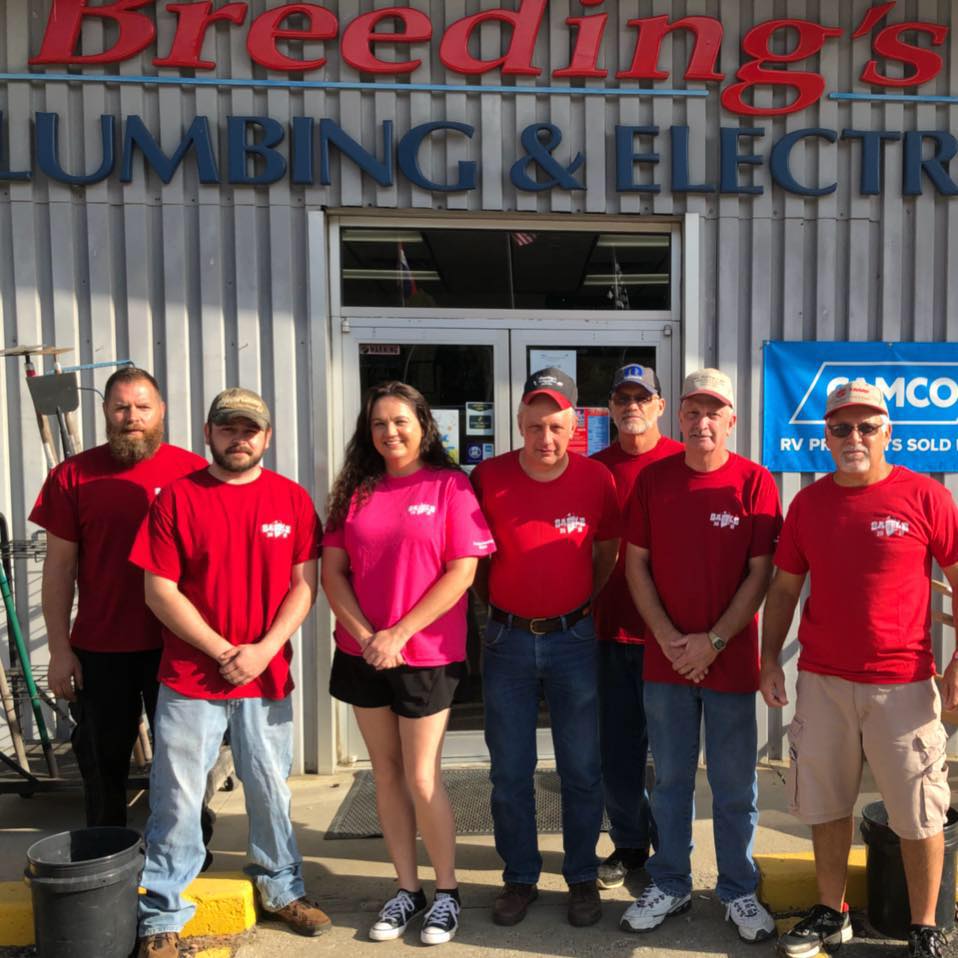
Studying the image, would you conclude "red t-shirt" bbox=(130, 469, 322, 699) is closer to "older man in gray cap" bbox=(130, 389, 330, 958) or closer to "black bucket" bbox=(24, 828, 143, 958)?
"older man in gray cap" bbox=(130, 389, 330, 958)

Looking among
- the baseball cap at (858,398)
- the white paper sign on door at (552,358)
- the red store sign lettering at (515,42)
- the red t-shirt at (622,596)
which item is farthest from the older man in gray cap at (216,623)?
the red store sign lettering at (515,42)

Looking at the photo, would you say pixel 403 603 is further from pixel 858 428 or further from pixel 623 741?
pixel 858 428

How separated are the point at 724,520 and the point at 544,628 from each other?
2.49 feet

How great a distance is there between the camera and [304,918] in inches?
131

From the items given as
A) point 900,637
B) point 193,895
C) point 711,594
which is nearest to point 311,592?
point 193,895

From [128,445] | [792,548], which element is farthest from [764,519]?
[128,445]

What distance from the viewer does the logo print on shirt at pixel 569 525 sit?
3238mm

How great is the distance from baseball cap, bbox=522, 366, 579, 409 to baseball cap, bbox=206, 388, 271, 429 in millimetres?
950

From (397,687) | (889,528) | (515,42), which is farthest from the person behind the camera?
(515,42)

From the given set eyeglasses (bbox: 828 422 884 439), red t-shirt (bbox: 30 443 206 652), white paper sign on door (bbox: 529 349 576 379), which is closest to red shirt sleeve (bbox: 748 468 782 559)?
eyeglasses (bbox: 828 422 884 439)

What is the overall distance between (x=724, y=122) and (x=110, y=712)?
427cm

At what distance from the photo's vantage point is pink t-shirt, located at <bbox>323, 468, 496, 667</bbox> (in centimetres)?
313

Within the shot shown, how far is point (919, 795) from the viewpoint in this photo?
2.96 meters

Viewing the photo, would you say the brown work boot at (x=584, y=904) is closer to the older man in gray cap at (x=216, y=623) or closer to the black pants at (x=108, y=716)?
the older man in gray cap at (x=216, y=623)
